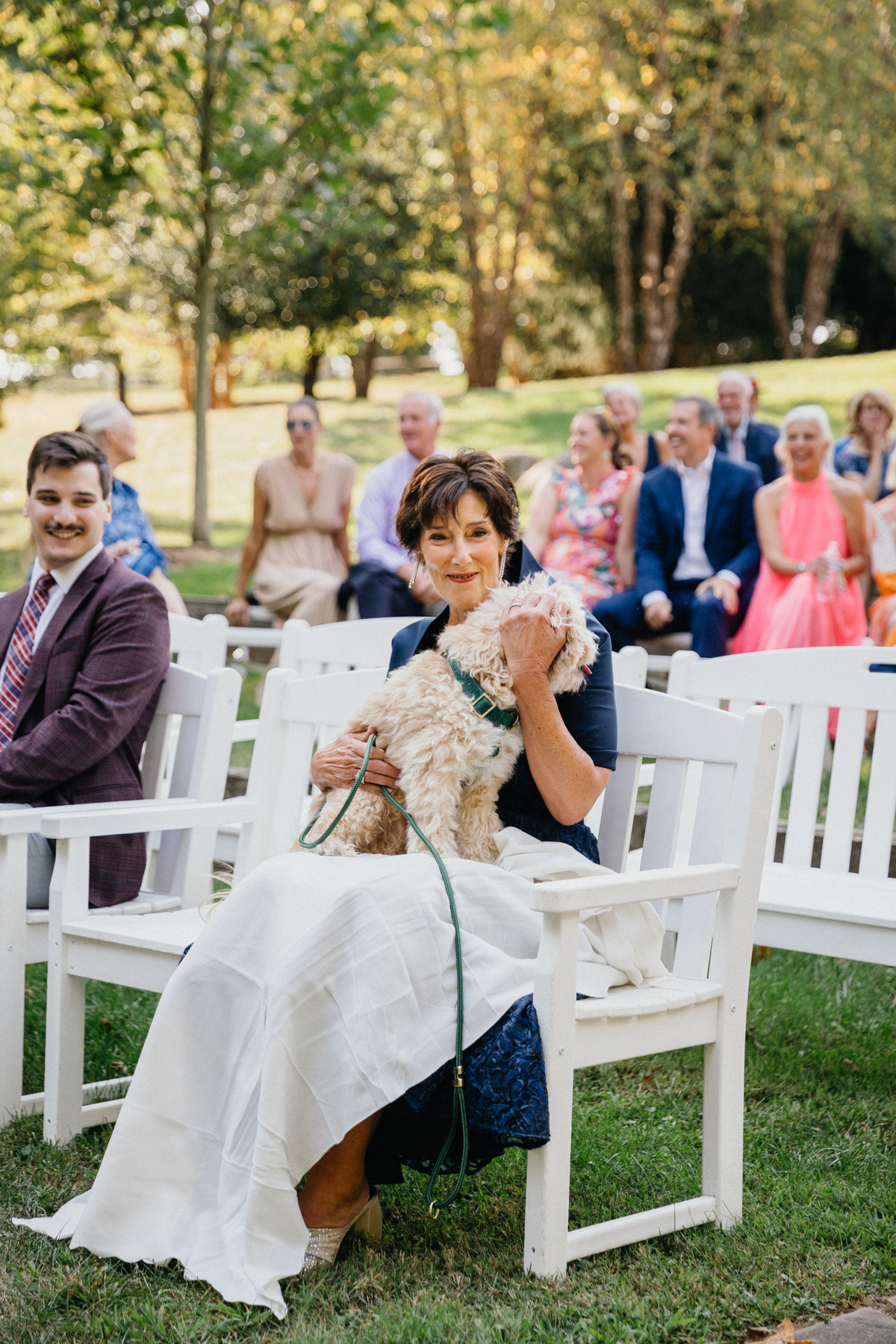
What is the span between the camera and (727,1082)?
269cm

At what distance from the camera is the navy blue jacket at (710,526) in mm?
6531

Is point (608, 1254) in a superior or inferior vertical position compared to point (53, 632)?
inferior

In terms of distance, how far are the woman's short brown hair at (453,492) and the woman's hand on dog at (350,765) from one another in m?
0.49

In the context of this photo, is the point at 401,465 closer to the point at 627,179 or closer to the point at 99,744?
the point at 99,744

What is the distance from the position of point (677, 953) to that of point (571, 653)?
0.77m

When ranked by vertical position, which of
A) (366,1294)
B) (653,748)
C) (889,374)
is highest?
(889,374)

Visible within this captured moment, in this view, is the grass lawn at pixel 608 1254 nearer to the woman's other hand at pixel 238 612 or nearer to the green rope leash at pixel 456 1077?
the green rope leash at pixel 456 1077

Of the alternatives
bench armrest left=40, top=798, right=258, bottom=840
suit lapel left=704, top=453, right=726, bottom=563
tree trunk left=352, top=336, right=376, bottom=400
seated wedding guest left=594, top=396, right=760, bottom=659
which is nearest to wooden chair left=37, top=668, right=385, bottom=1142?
bench armrest left=40, top=798, right=258, bottom=840

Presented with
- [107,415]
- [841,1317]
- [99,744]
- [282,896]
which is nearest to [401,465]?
[107,415]

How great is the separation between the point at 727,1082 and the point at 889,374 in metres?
16.8

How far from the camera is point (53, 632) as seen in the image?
3.67m

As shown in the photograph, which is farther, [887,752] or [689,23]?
[689,23]

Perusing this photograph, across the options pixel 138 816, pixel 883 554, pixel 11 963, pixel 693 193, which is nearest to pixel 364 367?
pixel 693 193

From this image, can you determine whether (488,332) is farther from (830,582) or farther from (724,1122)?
(724,1122)
